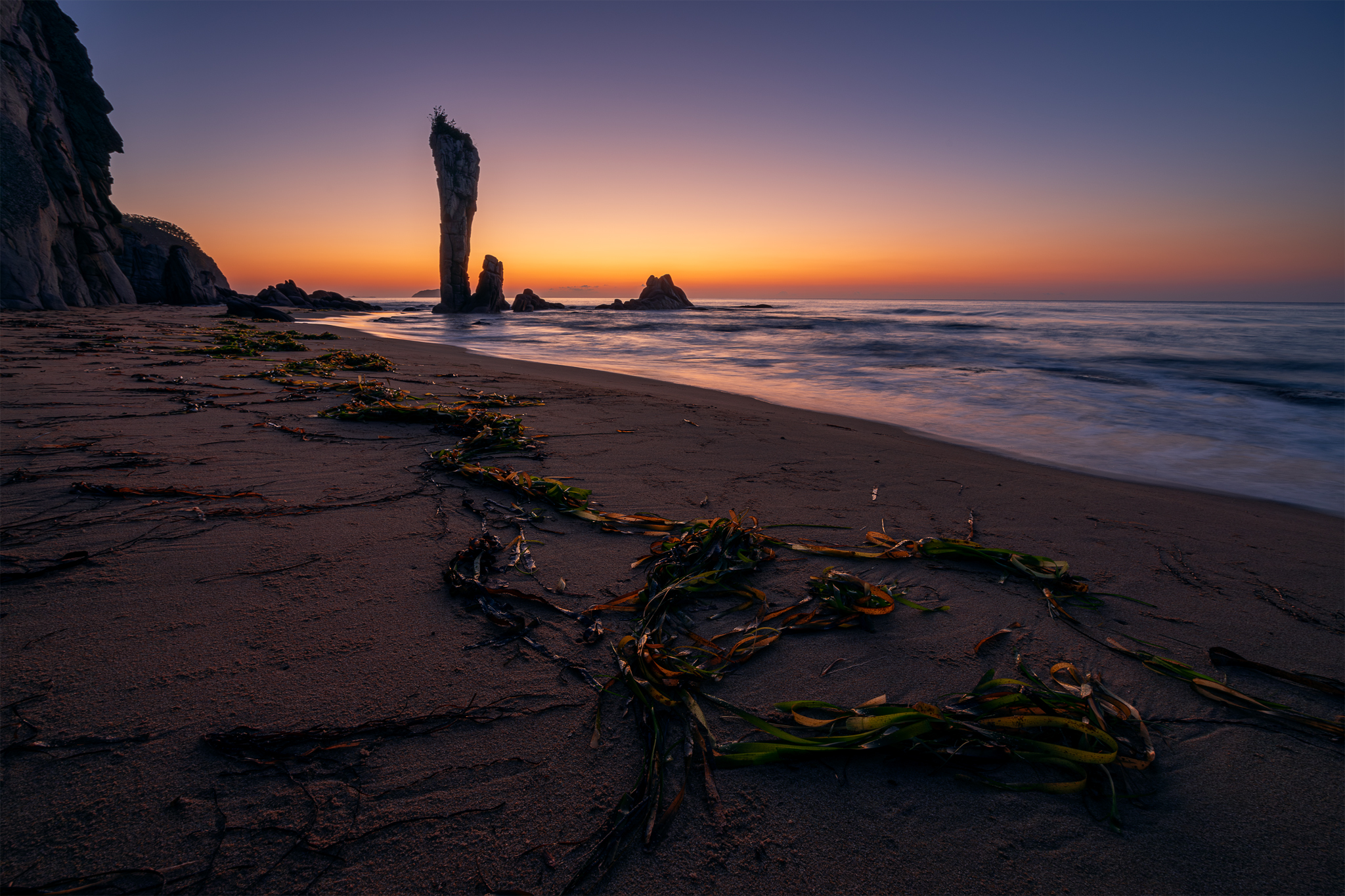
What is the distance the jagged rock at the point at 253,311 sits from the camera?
18266mm

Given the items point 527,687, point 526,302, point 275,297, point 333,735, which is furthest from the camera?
point 526,302

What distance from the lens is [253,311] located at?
18719 mm

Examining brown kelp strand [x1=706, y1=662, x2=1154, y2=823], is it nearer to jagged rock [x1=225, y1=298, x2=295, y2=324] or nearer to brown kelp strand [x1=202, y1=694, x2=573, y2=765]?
brown kelp strand [x1=202, y1=694, x2=573, y2=765]

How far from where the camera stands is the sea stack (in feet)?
135

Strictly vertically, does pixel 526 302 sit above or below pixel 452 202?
below

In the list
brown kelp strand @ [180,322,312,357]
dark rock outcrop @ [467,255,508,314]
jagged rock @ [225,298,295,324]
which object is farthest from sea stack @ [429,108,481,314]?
brown kelp strand @ [180,322,312,357]

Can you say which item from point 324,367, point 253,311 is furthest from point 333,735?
point 253,311

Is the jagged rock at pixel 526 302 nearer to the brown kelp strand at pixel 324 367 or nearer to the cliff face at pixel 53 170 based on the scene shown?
the cliff face at pixel 53 170

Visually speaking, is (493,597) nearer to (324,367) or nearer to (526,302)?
(324,367)

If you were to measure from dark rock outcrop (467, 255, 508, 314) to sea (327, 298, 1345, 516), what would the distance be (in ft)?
82.4

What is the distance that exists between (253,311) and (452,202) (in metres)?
26.7

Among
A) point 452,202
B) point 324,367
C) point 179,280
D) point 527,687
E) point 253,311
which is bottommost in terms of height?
point 527,687

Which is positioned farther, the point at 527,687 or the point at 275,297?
the point at 275,297

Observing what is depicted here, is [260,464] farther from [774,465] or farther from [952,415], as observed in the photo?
[952,415]
